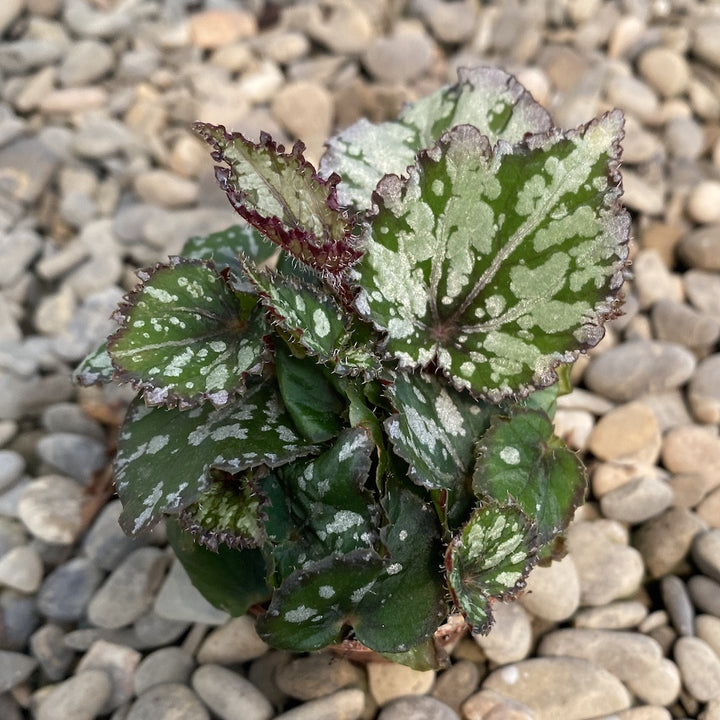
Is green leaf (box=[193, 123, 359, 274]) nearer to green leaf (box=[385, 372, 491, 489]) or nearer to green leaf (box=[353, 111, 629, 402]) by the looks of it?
green leaf (box=[353, 111, 629, 402])

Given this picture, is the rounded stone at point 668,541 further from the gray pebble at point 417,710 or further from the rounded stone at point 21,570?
the rounded stone at point 21,570

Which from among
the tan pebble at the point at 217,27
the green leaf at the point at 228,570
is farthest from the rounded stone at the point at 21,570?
the tan pebble at the point at 217,27

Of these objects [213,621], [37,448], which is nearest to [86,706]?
[213,621]

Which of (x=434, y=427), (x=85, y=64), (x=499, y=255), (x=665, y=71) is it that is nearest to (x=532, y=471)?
(x=434, y=427)

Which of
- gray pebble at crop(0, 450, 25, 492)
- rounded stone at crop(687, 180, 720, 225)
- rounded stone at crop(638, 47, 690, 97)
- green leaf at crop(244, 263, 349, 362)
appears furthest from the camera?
rounded stone at crop(638, 47, 690, 97)

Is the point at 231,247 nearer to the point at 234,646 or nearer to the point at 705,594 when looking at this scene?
the point at 234,646

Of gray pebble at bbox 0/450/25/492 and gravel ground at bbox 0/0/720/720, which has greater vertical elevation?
gravel ground at bbox 0/0/720/720

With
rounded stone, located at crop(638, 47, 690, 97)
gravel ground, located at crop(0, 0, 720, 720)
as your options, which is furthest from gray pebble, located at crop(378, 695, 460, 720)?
rounded stone, located at crop(638, 47, 690, 97)
